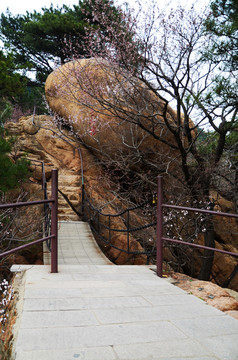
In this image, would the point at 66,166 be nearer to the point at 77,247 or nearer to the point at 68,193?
the point at 68,193

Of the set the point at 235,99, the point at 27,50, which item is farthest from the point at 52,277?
the point at 27,50

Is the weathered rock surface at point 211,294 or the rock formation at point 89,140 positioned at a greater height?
the rock formation at point 89,140

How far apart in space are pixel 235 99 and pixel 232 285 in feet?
17.4

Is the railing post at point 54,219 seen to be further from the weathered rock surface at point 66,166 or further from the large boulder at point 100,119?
the large boulder at point 100,119

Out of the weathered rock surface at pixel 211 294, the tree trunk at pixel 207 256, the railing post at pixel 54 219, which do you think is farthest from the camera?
the tree trunk at pixel 207 256

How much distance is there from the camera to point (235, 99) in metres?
6.07

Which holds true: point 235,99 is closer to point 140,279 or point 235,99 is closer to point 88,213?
point 140,279

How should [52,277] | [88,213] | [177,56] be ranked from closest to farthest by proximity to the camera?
[52,277] < [177,56] < [88,213]

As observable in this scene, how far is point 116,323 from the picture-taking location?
2.03 m

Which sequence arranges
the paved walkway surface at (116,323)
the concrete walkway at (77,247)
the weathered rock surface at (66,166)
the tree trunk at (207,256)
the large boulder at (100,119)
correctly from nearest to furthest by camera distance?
the paved walkway surface at (116,323) < the concrete walkway at (77,247) < the tree trunk at (207,256) < the large boulder at (100,119) < the weathered rock surface at (66,166)

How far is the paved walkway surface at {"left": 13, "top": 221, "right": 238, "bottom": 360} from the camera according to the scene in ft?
5.40

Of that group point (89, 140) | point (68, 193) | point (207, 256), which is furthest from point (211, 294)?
point (89, 140)

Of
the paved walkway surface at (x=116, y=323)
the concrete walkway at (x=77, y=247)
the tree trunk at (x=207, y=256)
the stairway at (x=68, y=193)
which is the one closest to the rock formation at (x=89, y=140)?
the stairway at (x=68, y=193)

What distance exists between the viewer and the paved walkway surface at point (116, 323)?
5.40 feet
